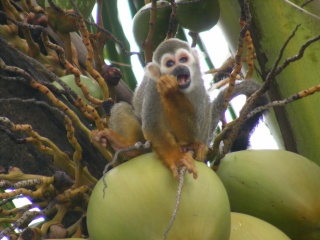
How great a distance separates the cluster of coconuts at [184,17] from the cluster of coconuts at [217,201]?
62 cm

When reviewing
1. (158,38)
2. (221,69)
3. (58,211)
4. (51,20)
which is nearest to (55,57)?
(51,20)

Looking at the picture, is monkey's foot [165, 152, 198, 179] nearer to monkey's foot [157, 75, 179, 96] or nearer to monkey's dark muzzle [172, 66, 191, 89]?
monkey's foot [157, 75, 179, 96]

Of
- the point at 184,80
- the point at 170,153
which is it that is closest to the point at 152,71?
the point at 184,80

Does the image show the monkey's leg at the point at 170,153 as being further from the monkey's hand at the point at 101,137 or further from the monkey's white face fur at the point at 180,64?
the monkey's white face fur at the point at 180,64

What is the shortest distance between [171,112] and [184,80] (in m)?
0.36

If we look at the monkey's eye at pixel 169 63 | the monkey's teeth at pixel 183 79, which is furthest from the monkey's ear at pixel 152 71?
the monkey's eye at pixel 169 63

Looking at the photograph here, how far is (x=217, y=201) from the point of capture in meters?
1.44

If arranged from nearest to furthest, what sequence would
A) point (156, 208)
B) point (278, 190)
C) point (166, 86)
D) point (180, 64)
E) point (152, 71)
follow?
point (156, 208) < point (278, 190) < point (166, 86) < point (152, 71) < point (180, 64)

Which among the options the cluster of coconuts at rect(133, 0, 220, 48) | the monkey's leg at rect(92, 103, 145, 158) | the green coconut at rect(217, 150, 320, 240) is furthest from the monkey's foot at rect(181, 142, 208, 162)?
the cluster of coconuts at rect(133, 0, 220, 48)

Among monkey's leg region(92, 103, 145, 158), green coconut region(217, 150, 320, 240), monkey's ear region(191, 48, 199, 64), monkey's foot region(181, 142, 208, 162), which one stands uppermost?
monkey's ear region(191, 48, 199, 64)

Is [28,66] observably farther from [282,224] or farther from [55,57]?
[282,224]

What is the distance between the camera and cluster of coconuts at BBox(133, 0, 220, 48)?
2.22 metres

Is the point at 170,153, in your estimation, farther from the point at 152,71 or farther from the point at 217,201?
the point at 152,71

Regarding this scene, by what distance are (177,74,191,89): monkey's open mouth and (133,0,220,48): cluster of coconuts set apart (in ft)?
0.59
